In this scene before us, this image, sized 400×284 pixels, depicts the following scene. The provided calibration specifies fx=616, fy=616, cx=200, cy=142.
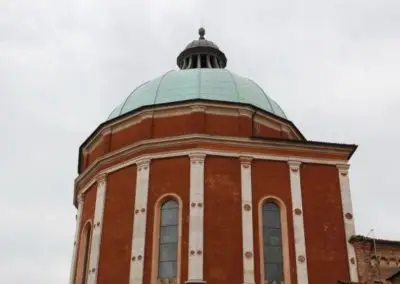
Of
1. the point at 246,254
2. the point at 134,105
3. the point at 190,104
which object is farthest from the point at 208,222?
the point at 134,105

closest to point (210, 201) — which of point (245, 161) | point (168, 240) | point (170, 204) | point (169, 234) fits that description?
point (170, 204)

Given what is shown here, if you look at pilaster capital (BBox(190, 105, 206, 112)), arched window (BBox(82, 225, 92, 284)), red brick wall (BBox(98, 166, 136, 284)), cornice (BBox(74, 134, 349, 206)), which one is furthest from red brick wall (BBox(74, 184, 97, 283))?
pilaster capital (BBox(190, 105, 206, 112))

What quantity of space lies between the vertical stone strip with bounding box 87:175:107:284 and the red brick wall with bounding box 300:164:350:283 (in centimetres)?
824

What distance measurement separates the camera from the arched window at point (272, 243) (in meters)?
23.1

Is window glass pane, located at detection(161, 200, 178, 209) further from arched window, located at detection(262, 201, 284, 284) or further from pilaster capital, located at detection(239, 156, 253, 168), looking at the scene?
arched window, located at detection(262, 201, 284, 284)

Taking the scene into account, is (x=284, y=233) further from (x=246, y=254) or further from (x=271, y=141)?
(x=271, y=141)

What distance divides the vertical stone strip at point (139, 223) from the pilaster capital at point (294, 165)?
5.81 metres

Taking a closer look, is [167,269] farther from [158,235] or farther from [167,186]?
[167,186]

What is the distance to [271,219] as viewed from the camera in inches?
957

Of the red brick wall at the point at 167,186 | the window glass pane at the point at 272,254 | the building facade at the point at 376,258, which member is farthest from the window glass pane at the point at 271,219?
the red brick wall at the point at 167,186

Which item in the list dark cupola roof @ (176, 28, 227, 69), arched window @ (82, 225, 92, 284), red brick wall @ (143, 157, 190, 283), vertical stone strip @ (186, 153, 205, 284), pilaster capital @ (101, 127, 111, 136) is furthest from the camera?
dark cupola roof @ (176, 28, 227, 69)

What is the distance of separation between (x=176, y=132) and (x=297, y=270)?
751cm

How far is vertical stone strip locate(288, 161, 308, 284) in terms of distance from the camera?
23.1m

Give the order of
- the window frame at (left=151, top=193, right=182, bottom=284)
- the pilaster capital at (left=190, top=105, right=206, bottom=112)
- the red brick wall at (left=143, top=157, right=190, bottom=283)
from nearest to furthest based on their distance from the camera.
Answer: the window frame at (left=151, top=193, right=182, bottom=284), the red brick wall at (left=143, top=157, right=190, bottom=283), the pilaster capital at (left=190, top=105, right=206, bottom=112)
